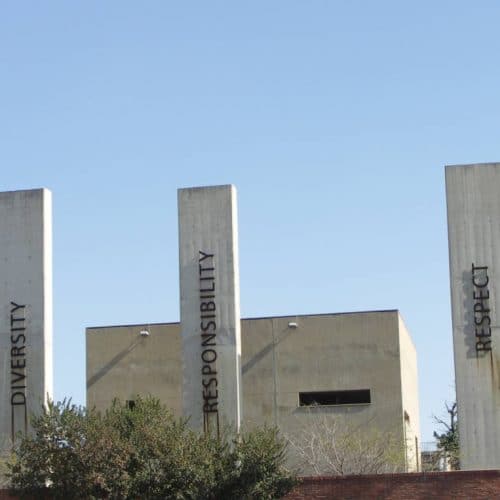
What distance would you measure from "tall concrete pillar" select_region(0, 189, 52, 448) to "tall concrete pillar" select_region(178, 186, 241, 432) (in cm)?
475

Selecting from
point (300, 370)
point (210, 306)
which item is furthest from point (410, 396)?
point (210, 306)

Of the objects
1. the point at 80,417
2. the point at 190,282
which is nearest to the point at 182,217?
the point at 190,282

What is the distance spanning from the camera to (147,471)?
129ft

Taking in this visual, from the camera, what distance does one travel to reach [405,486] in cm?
4050

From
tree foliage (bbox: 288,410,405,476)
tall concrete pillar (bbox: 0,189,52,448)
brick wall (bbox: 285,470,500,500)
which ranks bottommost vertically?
brick wall (bbox: 285,470,500,500)

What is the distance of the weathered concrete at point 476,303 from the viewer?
142ft

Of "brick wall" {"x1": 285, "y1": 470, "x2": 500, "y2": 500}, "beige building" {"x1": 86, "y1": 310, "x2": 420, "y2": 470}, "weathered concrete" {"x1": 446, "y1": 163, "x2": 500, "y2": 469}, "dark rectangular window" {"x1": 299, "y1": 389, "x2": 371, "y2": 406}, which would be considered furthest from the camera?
"dark rectangular window" {"x1": 299, "y1": 389, "x2": 371, "y2": 406}

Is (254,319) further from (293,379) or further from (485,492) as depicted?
(485,492)

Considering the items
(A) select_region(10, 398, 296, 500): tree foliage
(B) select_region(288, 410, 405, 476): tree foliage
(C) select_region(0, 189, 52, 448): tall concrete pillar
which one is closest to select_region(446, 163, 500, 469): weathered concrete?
(B) select_region(288, 410, 405, 476): tree foliage

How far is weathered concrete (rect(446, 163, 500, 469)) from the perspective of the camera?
43.2 meters

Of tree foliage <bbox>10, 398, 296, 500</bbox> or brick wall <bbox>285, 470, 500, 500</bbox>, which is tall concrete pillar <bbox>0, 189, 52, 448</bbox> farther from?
brick wall <bbox>285, 470, 500, 500</bbox>

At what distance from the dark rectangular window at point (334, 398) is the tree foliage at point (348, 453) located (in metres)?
3.20

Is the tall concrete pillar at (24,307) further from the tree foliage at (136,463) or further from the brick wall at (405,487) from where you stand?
the brick wall at (405,487)

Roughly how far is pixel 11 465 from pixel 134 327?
18.6 metres
